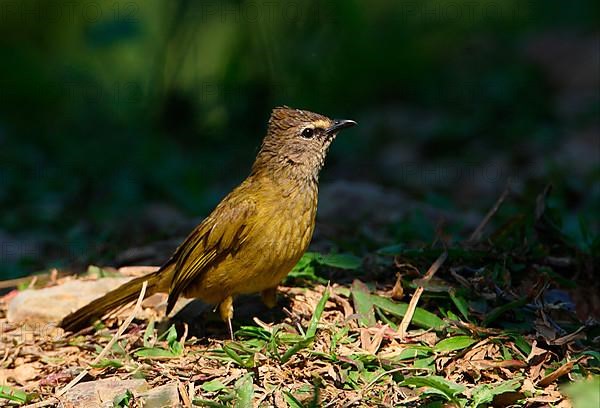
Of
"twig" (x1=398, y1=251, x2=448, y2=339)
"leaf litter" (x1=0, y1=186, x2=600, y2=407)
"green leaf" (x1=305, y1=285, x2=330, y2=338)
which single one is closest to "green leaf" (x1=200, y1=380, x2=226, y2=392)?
"leaf litter" (x1=0, y1=186, x2=600, y2=407)

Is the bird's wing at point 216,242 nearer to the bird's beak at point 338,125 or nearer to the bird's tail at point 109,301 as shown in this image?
the bird's tail at point 109,301

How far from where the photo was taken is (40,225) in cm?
770

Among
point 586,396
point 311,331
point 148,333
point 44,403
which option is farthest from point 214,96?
point 586,396

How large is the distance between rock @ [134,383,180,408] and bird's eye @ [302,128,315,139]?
5.07 ft

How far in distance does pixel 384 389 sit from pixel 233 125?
19.6ft

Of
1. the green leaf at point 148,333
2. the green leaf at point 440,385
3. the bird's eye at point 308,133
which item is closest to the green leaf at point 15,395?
the green leaf at point 148,333

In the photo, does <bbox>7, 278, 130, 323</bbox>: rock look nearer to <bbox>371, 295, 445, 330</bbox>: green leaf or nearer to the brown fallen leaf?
<bbox>371, 295, 445, 330</bbox>: green leaf

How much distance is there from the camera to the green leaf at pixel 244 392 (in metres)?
4.15

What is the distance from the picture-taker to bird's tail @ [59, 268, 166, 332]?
16.8 feet

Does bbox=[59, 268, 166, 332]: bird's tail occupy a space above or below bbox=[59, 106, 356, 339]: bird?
below

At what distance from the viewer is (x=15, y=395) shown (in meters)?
4.51

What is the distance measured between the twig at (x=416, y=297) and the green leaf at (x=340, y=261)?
459 mm

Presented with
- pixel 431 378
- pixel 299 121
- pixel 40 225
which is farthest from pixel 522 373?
pixel 40 225

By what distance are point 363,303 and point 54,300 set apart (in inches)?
69.5
